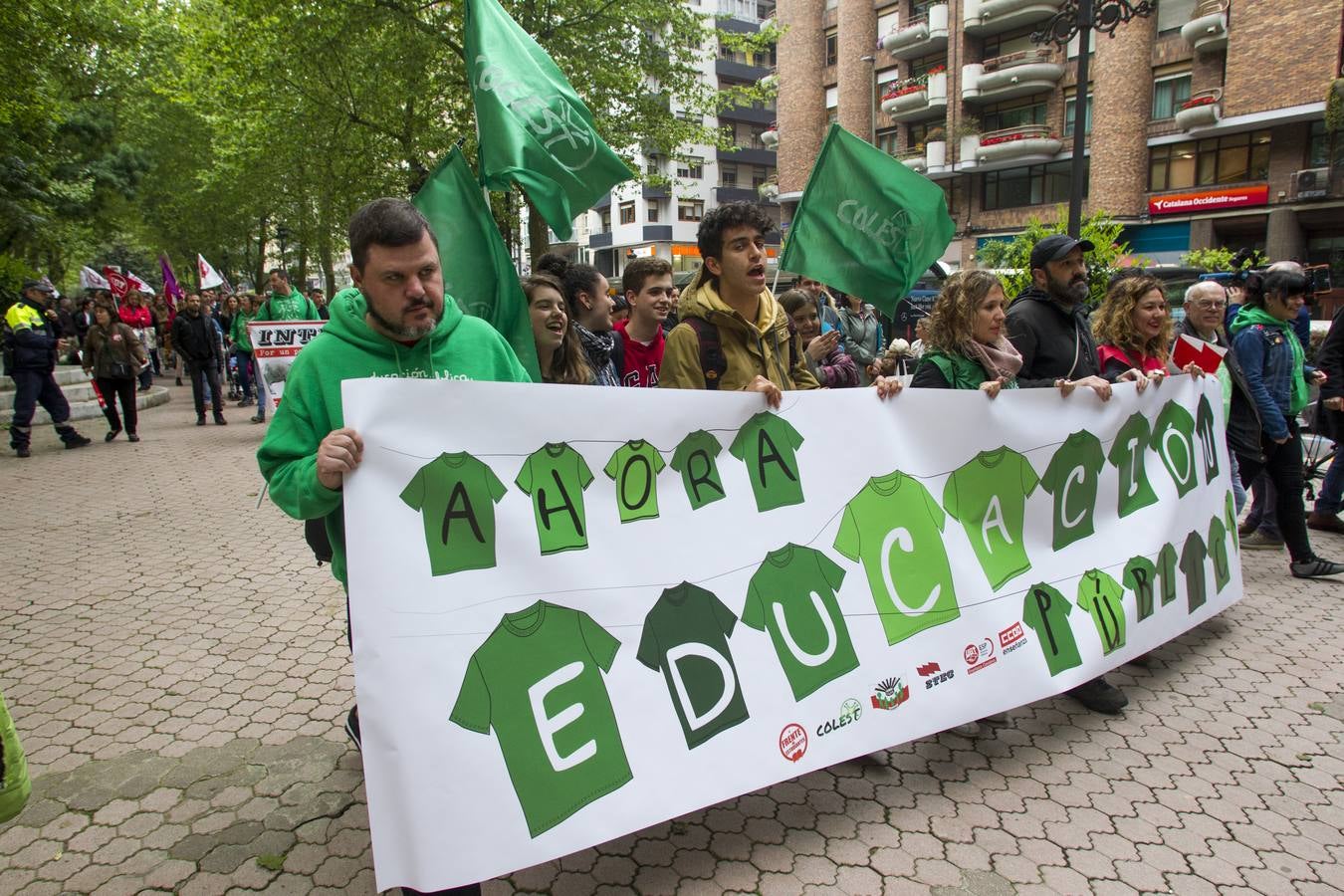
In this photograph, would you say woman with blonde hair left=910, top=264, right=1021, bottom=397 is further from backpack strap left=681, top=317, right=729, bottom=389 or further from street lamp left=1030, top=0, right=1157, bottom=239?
street lamp left=1030, top=0, right=1157, bottom=239

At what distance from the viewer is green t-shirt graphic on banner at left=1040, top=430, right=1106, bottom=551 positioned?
3.52m

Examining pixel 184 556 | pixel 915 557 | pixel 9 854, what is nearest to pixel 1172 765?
pixel 915 557

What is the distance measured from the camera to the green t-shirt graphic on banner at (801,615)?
104 inches

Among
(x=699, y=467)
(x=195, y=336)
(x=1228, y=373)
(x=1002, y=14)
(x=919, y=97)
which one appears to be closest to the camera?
(x=699, y=467)

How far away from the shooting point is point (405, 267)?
7.14 feet

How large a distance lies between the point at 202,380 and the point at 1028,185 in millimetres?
31923

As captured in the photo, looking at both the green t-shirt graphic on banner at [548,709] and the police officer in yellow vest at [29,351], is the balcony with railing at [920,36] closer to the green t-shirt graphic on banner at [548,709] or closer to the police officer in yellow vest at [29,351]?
the police officer in yellow vest at [29,351]

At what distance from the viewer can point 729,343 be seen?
3320 mm

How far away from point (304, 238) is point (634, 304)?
2693 cm

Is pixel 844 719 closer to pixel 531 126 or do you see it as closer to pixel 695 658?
pixel 695 658

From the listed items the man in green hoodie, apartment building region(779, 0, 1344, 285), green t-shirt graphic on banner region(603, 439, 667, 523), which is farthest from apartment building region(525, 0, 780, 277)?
the man in green hoodie

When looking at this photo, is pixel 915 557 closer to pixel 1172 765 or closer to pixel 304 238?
pixel 1172 765

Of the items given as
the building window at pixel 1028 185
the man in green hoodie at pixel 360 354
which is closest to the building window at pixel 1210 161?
the building window at pixel 1028 185

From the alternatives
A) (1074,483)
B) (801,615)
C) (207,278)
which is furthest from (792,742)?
(207,278)
